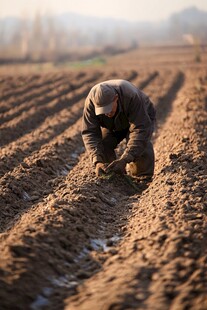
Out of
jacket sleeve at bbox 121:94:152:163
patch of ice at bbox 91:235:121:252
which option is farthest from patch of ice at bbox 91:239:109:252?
jacket sleeve at bbox 121:94:152:163

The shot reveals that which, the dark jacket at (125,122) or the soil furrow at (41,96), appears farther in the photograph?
the soil furrow at (41,96)

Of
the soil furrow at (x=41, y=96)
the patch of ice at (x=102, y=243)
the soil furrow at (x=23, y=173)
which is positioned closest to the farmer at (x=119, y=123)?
the soil furrow at (x=23, y=173)

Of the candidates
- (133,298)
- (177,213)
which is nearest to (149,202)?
(177,213)

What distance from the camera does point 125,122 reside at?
5.78m

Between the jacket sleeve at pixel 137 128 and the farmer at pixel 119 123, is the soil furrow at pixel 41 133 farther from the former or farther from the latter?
the jacket sleeve at pixel 137 128

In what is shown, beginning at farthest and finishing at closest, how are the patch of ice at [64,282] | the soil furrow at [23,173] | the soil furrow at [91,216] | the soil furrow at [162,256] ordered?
the soil furrow at [23,173], the soil furrow at [91,216], the patch of ice at [64,282], the soil furrow at [162,256]

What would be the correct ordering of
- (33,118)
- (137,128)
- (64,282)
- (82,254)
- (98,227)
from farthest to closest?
(33,118) → (137,128) → (98,227) → (82,254) → (64,282)

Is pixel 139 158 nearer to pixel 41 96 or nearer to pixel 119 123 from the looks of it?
pixel 119 123

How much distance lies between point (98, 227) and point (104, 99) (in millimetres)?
1355

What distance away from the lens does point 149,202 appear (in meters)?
5.06

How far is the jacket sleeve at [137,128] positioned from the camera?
547 cm

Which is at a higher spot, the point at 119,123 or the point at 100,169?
the point at 119,123

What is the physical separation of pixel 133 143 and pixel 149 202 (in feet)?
2.46

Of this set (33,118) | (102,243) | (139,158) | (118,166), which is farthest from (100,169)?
(33,118)
